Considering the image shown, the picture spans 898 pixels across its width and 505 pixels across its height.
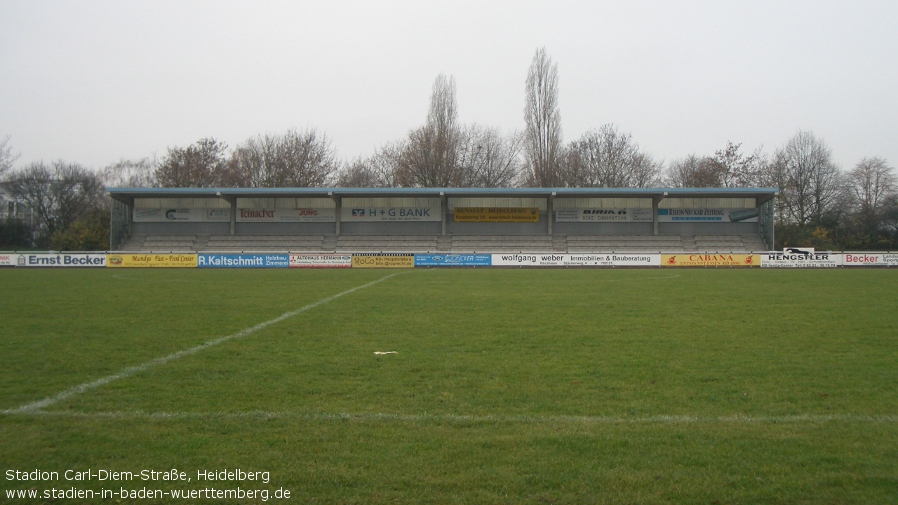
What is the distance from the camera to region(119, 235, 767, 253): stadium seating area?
147 ft

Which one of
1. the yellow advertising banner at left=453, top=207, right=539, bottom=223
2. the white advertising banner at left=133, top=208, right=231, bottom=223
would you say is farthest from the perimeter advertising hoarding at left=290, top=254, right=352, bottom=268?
the white advertising banner at left=133, top=208, right=231, bottom=223

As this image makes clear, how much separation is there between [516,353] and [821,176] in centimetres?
6274

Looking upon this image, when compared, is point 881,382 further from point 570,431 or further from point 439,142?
point 439,142

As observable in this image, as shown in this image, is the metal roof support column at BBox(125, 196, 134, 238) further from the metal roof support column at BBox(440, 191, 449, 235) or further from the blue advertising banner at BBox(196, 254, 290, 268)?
the metal roof support column at BBox(440, 191, 449, 235)

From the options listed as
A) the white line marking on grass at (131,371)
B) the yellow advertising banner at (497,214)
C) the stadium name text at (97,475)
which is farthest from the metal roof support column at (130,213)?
the stadium name text at (97,475)

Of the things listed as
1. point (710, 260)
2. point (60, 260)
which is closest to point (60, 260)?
point (60, 260)

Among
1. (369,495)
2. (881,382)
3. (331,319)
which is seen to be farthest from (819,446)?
(331,319)

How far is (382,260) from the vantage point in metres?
37.7

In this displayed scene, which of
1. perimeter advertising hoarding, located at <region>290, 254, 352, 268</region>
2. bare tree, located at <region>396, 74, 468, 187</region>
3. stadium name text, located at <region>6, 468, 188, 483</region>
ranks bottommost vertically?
stadium name text, located at <region>6, 468, 188, 483</region>

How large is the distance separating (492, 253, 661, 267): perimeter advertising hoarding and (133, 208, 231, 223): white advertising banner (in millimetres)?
24741

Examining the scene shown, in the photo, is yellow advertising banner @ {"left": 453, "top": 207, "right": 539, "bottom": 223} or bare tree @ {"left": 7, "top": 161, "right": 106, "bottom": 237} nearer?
yellow advertising banner @ {"left": 453, "top": 207, "right": 539, "bottom": 223}

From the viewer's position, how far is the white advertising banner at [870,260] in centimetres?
3734

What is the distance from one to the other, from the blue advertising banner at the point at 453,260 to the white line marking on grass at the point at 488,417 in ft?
105

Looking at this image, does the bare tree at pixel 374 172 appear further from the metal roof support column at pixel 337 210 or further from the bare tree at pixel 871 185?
the bare tree at pixel 871 185
